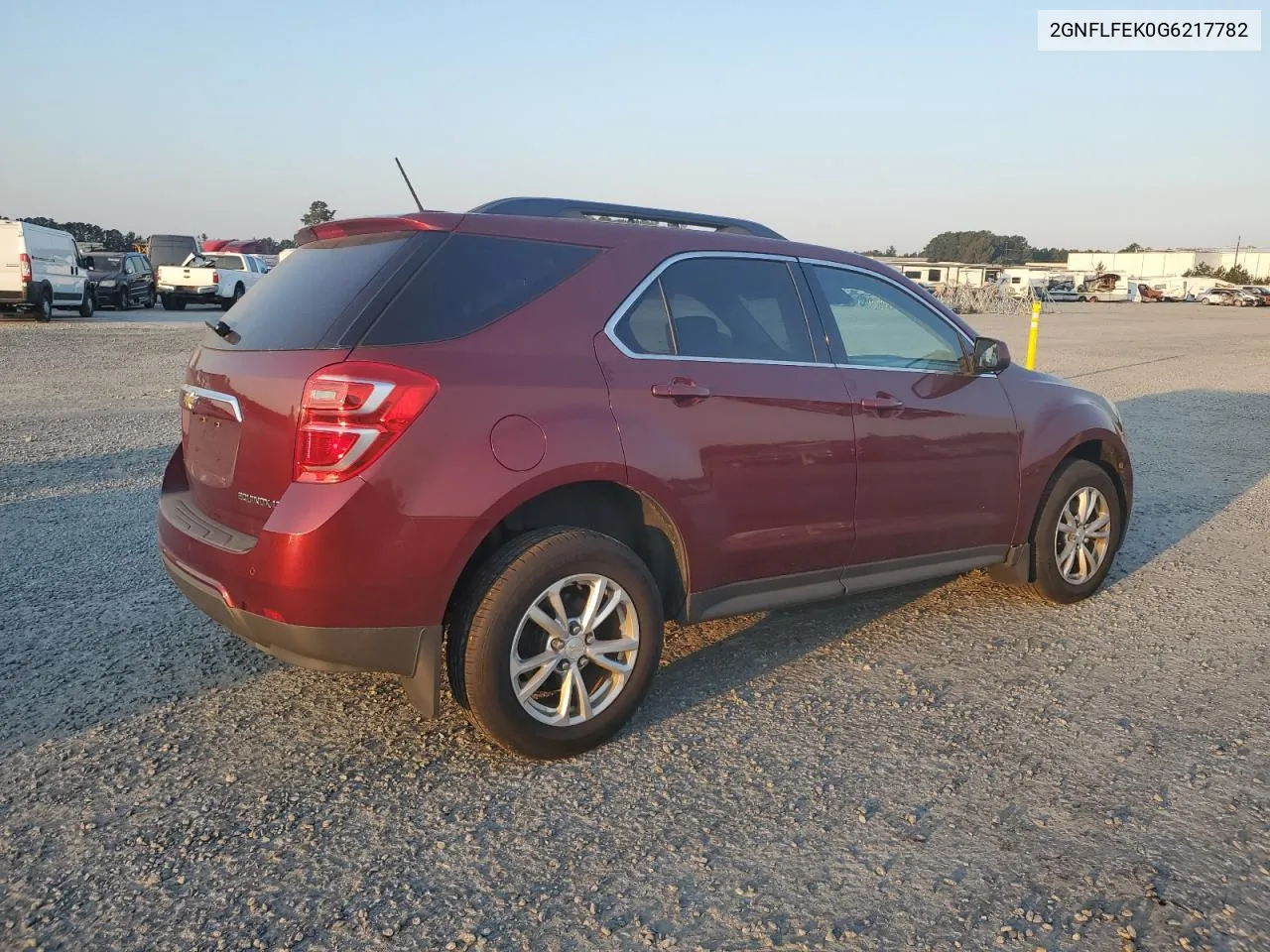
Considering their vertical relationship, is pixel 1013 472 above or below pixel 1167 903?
above

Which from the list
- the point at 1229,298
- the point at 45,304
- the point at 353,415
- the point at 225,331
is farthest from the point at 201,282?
the point at 1229,298

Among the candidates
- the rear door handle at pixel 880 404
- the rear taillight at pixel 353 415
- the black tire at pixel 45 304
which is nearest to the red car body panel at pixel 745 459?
the rear door handle at pixel 880 404

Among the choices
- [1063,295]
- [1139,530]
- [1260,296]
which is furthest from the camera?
[1063,295]

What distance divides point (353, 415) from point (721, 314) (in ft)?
4.93

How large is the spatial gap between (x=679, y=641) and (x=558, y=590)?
1376 millimetres

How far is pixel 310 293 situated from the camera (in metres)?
3.51

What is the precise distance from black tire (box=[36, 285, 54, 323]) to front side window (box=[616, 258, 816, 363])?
890 inches

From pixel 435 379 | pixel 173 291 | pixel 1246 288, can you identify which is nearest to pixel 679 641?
pixel 435 379

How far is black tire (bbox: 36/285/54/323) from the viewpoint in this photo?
22406 millimetres

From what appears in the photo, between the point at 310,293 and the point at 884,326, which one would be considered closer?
the point at 310,293

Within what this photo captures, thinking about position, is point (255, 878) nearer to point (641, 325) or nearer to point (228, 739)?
point (228, 739)

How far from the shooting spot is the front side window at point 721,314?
3709mm

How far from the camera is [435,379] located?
3121 millimetres

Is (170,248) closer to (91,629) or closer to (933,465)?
(91,629)
